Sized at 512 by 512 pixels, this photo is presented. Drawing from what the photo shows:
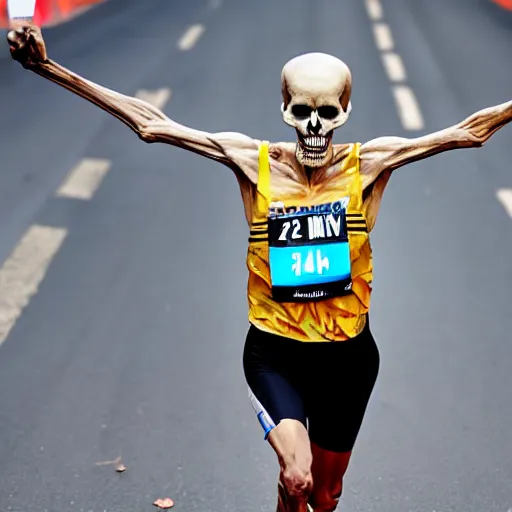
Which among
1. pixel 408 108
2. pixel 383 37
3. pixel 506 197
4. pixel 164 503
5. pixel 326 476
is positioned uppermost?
pixel 326 476

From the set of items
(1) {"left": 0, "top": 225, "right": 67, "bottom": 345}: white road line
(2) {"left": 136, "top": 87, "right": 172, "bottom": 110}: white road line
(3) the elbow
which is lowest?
(2) {"left": 136, "top": 87, "right": 172, "bottom": 110}: white road line

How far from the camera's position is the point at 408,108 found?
12.5 meters

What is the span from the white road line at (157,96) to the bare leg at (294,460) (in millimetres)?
9171

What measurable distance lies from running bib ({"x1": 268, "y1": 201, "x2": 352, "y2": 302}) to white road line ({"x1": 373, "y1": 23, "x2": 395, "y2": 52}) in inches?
493

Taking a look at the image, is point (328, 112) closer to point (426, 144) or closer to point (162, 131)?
point (426, 144)

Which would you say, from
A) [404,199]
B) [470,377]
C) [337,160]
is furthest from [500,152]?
[337,160]

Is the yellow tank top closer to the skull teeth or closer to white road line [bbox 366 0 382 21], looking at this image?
the skull teeth

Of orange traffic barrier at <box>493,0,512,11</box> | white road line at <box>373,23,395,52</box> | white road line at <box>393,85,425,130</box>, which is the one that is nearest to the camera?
white road line at <box>393,85,425,130</box>

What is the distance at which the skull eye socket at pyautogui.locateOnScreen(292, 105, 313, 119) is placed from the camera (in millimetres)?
3785

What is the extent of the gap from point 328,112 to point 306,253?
0.48 metres

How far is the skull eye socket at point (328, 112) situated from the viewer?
12.4 ft

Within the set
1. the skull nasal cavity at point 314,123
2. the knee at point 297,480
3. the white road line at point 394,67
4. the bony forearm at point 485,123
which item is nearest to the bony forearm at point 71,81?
the skull nasal cavity at point 314,123

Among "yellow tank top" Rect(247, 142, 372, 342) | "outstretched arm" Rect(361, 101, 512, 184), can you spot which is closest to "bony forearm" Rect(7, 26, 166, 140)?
"yellow tank top" Rect(247, 142, 372, 342)

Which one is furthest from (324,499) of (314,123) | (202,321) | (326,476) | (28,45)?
(202,321)
